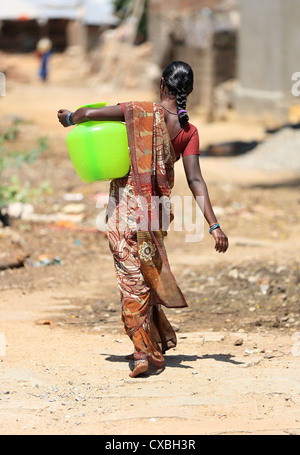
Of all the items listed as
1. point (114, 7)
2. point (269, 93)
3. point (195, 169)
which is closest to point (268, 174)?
point (269, 93)

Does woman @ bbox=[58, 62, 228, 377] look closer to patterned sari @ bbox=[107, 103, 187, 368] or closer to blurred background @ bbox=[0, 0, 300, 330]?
patterned sari @ bbox=[107, 103, 187, 368]

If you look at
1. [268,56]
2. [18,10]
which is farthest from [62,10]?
[268,56]

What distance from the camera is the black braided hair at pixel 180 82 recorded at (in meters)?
3.78

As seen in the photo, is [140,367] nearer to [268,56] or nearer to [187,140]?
[187,140]

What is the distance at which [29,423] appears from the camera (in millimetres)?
3299

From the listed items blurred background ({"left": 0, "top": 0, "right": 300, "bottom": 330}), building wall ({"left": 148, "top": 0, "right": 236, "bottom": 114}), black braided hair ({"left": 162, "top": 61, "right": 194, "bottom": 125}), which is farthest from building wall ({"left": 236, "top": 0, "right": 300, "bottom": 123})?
black braided hair ({"left": 162, "top": 61, "right": 194, "bottom": 125})

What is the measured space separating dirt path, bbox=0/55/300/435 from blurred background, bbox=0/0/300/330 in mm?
31

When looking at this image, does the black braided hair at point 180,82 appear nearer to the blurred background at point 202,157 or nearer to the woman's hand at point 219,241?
the woman's hand at point 219,241

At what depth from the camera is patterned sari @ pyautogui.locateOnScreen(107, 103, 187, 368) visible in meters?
3.80

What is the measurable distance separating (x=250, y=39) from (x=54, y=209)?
11900 mm

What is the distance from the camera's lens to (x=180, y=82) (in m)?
3.78

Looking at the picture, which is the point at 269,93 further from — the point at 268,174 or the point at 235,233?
the point at 235,233
